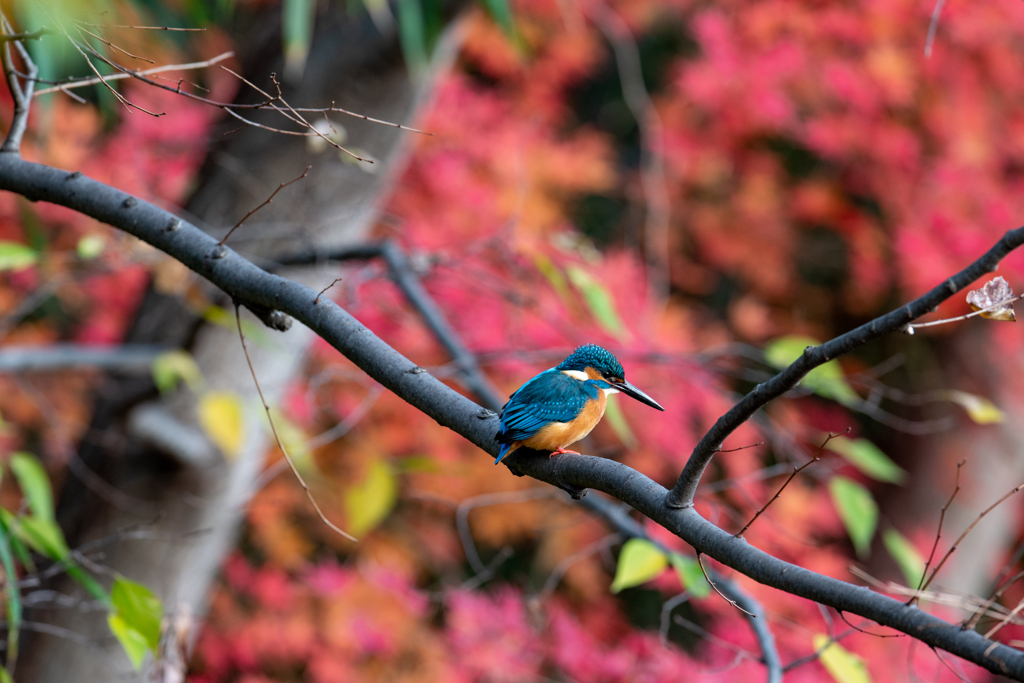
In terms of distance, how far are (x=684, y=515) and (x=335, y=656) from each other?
14.7 feet

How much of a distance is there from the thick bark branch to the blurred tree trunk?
1.75 meters

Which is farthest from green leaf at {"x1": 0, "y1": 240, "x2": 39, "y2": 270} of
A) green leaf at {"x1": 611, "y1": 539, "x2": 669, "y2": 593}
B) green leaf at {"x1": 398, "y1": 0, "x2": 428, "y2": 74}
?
green leaf at {"x1": 611, "y1": 539, "x2": 669, "y2": 593}

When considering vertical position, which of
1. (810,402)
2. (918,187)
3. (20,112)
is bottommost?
(20,112)

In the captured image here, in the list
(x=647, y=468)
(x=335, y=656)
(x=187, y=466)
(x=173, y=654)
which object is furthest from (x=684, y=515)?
(x=335, y=656)

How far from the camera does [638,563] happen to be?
5.81 feet

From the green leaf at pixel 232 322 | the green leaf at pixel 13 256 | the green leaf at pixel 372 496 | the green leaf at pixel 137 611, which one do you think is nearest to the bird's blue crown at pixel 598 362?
the green leaf at pixel 137 611

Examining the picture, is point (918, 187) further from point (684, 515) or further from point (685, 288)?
point (684, 515)

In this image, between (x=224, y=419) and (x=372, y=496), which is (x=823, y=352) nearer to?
(x=372, y=496)

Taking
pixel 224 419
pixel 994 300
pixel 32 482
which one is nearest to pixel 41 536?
pixel 32 482

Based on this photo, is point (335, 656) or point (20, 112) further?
point (335, 656)

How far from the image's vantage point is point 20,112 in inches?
52.0

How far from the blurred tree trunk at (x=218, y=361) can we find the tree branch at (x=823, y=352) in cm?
240

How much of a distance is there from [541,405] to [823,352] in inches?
19.7

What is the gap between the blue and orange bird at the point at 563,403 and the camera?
1.20 meters
